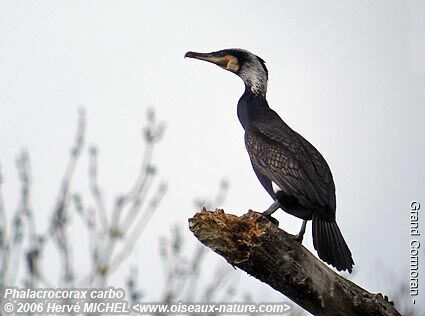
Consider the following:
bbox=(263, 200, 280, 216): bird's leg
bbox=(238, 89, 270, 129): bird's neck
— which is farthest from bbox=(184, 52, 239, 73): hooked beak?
bbox=(263, 200, 280, 216): bird's leg

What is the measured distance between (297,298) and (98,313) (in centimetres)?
148

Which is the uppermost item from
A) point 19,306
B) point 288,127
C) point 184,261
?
point 288,127

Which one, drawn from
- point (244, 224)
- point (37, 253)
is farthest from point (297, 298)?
point (37, 253)

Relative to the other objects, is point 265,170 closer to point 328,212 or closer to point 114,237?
point 328,212

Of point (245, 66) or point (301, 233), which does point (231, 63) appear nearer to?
point (245, 66)

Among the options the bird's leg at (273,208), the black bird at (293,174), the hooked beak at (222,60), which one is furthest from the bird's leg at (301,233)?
the hooked beak at (222,60)

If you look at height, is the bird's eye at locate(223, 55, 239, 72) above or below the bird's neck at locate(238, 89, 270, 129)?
above

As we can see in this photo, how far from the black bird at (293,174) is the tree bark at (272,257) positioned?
563 mm

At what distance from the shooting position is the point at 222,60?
20.4 feet

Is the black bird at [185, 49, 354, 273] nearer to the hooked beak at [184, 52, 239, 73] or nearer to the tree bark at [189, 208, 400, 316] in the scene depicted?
the hooked beak at [184, 52, 239, 73]

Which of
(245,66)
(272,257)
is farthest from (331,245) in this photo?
(245,66)

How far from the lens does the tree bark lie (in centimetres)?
409

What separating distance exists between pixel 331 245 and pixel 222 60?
2032 mm

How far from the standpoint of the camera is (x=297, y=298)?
4.24 meters
